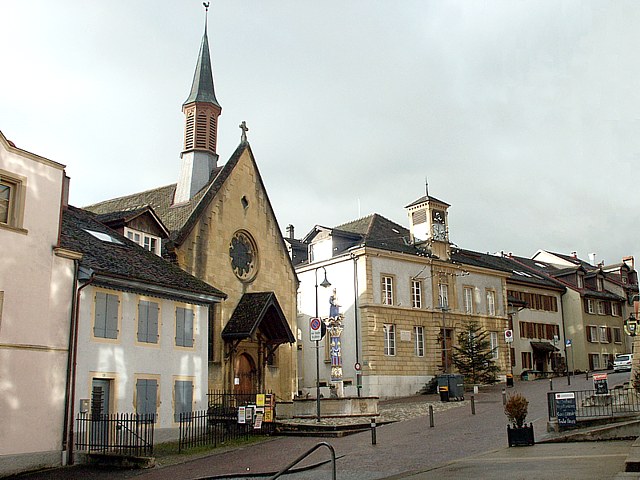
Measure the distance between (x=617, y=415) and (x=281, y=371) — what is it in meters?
17.2

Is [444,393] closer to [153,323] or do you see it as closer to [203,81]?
[153,323]

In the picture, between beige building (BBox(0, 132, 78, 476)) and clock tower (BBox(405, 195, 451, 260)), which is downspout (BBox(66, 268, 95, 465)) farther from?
clock tower (BBox(405, 195, 451, 260))

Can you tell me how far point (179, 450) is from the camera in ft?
72.4

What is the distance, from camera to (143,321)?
24078mm

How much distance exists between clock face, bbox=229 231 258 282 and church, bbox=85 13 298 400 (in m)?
0.05

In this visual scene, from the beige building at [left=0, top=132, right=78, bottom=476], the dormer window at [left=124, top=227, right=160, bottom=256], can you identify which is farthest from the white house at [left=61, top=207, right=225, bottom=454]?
the dormer window at [left=124, top=227, right=160, bottom=256]

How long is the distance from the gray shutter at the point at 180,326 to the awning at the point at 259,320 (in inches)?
211

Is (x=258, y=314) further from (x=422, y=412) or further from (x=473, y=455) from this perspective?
(x=473, y=455)

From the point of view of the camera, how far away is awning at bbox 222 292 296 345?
31.2 m

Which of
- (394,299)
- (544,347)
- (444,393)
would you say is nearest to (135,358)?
(444,393)

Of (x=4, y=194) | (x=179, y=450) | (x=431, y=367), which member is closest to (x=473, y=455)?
(x=179, y=450)

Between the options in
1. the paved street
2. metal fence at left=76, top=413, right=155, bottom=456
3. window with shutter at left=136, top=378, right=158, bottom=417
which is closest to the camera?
the paved street

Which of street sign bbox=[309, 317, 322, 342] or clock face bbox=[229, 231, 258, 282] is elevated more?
clock face bbox=[229, 231, 258, 282]

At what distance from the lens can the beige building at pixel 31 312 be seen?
19.3 meters
